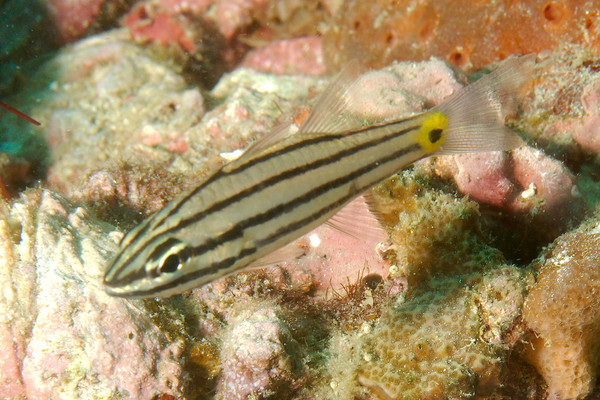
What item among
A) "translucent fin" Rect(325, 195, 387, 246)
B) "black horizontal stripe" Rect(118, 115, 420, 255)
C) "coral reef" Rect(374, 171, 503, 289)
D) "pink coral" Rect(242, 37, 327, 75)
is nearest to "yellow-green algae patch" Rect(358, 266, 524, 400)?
"coral reef" Rect(374, 171, 503, 289)

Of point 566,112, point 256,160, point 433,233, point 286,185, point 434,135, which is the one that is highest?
point 566,112

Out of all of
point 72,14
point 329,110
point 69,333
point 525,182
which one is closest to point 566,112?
point 525,182

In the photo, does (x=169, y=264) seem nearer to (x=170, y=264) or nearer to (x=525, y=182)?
(x=170, y=264)

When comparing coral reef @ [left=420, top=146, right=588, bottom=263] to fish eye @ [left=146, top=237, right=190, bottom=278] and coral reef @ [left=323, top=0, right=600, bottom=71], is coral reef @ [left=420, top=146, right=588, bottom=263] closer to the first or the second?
coral reef @ [left=323, top=0, right=600, bottom=71]

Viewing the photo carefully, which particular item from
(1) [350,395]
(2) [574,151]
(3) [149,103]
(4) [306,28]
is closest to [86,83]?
(3) [149,103]

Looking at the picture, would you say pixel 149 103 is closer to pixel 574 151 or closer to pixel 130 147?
pixel 130 147
